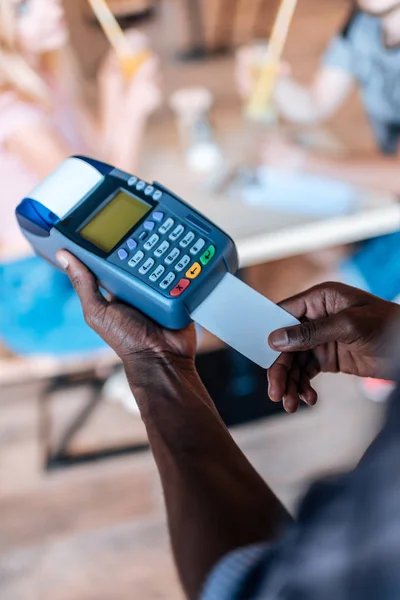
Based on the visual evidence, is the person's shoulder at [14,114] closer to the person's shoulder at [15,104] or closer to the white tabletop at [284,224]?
the person's shoulder at [15,104]

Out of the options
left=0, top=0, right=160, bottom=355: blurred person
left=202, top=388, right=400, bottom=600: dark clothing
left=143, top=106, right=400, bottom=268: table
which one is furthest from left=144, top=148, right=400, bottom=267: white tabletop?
left=202, top=388, right=400, bottom=600: dark clothing

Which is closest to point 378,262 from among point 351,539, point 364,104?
point 364,104

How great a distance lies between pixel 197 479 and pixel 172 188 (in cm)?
49

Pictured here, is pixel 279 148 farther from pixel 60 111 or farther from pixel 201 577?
pixel 201 577

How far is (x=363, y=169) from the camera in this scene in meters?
0.74

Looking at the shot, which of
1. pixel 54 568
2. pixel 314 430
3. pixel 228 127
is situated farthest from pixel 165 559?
pixel 228 127

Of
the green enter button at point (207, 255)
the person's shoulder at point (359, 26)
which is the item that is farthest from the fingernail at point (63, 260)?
the person's shoulder at point (359, 26)

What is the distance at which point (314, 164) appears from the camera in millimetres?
750

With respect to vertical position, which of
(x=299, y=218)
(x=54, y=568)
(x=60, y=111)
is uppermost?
(x=60, y=111)

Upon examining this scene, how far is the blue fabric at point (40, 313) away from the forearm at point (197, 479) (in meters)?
0.35

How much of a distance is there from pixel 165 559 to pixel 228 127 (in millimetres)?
749

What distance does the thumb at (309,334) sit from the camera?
1.22 feet

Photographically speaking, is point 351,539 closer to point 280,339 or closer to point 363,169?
point 280,339

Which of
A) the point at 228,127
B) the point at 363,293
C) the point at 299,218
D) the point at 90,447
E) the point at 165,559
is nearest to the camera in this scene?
the point at 363,293
